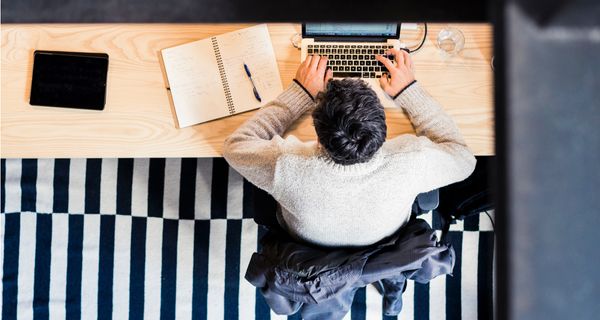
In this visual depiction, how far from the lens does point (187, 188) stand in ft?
6.53

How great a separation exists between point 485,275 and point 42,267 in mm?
1586

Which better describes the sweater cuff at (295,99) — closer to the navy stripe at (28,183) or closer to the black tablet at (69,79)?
the black tablet at (69,79)

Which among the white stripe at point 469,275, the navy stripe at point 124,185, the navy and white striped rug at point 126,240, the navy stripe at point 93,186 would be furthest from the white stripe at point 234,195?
the white stripe at point 469,275

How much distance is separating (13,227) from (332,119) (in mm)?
1437

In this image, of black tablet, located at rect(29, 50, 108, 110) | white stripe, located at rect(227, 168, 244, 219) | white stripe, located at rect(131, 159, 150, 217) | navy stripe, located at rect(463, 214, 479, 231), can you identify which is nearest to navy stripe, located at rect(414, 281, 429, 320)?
navy stripe, located at rect(463, 214, 479, 231)

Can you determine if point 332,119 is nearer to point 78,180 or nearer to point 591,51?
point 591,51

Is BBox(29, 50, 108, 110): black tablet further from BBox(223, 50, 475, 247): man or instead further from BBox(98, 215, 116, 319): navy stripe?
BBox(98, 215, 116, 319): navy stripe

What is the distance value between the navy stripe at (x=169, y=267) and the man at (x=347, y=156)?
26.3 inches

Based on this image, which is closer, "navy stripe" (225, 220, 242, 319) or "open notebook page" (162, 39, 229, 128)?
"open notebook page" (162, 39, 229, 128)

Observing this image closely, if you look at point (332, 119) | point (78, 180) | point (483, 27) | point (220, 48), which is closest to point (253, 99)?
point (220, 48)

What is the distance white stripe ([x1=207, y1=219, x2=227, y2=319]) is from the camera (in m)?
1.99

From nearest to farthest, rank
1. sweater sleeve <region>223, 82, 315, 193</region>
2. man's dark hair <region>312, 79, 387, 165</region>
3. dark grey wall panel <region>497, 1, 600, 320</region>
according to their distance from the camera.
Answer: dark grey wall panel <region>497, 1, 600, 320</region>
man's dark hair <region>312, 79, 387, 165</region>
sweater sleeve <region>223, 82, 315, 193</region>

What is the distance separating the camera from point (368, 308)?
1957 millimetres

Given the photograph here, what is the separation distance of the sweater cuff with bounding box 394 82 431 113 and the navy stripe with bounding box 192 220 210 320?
3.04 ft
